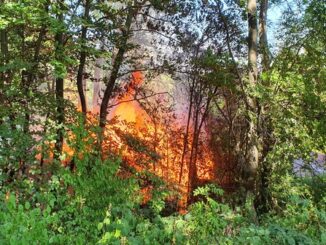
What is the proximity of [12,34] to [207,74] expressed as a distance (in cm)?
522

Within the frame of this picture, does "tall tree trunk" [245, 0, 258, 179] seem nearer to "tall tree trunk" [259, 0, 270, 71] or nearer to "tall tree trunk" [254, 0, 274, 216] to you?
"tall tree trunk" [254, 0, 274, 216]

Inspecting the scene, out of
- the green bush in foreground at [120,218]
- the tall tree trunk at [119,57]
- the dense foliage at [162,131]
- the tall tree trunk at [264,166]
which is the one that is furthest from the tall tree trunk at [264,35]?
the green bush in foreground at [120,218]

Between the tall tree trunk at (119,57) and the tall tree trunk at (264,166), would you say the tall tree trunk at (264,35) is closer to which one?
the tall tree trunk at (264,166)

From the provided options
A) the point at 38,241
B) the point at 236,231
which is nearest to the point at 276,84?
the point at 236,231

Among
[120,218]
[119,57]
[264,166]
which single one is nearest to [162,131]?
[119,57]

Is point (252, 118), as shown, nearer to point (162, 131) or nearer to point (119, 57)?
A: point (119, 57)

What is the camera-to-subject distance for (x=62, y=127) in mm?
4727

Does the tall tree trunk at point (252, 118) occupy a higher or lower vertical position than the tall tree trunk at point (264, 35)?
lower

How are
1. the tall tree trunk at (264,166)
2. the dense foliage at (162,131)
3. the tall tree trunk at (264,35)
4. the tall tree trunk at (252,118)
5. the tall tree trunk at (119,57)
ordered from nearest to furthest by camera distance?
the dense foliage at (162,131), the tall tree trunk at (264,166), the tall tree trunk at (252,118), the tall tree trunk at (264,35), the tall tree trunk at (119,57)

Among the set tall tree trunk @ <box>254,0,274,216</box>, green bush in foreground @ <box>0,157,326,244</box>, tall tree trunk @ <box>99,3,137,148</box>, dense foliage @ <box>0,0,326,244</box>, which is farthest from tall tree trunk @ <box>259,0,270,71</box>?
green bush in foreground @ <box>0,157,326,244</box>

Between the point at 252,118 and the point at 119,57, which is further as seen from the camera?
the point at 119,57

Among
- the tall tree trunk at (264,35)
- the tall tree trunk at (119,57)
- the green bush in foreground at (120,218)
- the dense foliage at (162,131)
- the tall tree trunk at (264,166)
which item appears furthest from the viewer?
the tall tree trunk at (119,57)

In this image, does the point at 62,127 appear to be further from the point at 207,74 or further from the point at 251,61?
the point at 207,74

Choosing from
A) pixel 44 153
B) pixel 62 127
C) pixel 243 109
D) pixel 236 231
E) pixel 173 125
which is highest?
pixel 173 125
